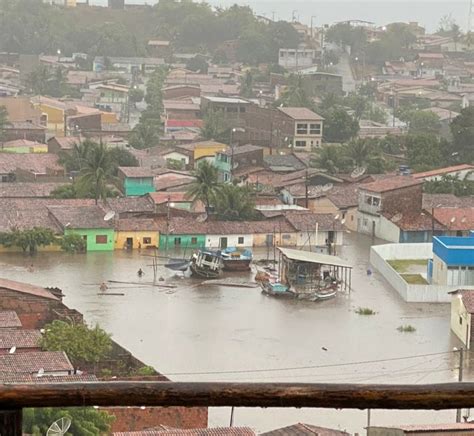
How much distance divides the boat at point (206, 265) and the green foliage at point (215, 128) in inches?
206

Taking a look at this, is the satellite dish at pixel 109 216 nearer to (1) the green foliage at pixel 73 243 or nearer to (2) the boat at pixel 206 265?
(1) the green foliage at pixel 73 243

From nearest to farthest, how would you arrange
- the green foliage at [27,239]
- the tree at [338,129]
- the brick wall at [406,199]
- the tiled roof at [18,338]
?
the tiled roof at [18,338] < the green foliage at [27,239] < the brick wall at [406,199] < the tree at [338,129]

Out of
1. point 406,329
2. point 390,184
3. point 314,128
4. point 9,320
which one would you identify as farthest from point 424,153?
point 9,320

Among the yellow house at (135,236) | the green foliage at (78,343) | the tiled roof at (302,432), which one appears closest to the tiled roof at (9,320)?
the green foliage at (78,343)

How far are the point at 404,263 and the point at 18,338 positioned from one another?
3691 mm

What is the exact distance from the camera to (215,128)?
13.3 meters

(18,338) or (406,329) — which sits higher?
(18,338)

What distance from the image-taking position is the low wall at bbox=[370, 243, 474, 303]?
23.1 ft

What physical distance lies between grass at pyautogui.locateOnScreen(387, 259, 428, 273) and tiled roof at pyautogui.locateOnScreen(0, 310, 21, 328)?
2.94 m

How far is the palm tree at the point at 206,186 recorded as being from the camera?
8.97 metres

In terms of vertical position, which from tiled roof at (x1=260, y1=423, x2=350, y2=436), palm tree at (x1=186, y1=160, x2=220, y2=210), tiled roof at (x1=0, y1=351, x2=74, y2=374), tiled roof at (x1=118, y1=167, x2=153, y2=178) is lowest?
tiled roof at (x1=118, y1=167, x2=153, y2=178)

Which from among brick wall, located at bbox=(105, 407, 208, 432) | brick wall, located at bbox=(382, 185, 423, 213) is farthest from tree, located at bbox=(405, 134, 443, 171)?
brick wall, located at bbox=(105, 407, 208, 432)

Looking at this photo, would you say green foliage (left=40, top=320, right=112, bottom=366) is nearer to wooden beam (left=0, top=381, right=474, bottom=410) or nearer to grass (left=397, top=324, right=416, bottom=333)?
grass (left=397, top=324, right=416, bottom=333)

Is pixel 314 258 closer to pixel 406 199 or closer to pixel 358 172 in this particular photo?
pixel 406 199
